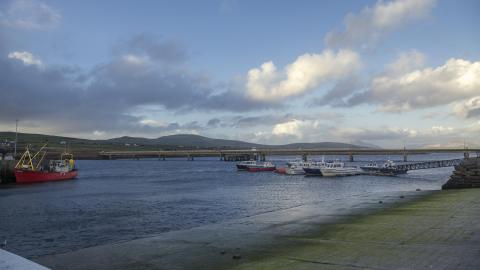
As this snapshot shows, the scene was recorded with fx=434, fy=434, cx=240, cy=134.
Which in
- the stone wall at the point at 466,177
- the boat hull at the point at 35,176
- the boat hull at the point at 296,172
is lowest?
the boat hull at the point at 35,176

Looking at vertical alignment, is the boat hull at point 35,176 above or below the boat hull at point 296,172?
below

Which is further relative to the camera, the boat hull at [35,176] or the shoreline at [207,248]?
the boat hull at [35,176]

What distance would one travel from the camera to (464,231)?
1727cm

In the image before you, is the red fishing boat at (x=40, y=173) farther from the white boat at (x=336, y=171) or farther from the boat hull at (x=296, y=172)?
the white boat at (x=336, y=171)

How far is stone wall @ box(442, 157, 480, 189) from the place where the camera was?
41031mm

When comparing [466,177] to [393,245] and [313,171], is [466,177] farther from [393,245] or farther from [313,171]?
[313,171]

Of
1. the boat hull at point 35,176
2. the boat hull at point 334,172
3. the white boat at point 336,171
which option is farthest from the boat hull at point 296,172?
the boat hull at point 35,176

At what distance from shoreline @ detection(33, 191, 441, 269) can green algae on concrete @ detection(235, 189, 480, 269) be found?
2.54ft

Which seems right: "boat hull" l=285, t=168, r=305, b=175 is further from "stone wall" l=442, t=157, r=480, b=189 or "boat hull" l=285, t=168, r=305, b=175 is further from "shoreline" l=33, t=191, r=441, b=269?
"shoreline" l=33, t=191, r=441, b=269

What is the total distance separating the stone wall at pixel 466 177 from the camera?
4103 centimetres

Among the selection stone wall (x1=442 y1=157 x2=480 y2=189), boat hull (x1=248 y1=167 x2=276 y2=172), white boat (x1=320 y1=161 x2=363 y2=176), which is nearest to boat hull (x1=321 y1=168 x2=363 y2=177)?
white boat (x1=320 y1=161 x2=363 y2=176)

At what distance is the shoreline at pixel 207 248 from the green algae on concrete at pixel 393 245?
2.54 feet

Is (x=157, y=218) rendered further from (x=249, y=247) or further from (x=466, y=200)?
(x=466, y=200)

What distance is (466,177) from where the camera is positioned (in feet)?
138
